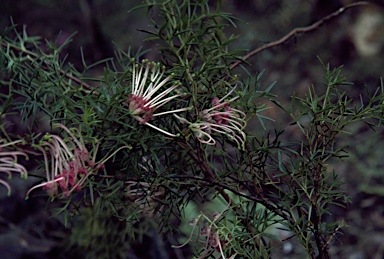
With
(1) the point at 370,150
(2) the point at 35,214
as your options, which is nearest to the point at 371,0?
(1) the point at 370,150

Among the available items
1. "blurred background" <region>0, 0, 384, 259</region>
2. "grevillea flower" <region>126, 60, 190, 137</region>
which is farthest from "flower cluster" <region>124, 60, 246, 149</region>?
"blurred background" <region>0, 0, 384, 259</region>

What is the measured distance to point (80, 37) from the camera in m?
2.26

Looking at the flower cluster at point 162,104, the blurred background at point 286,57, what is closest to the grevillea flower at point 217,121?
the flower cluster at point 162,104

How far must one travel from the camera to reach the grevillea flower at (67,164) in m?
0.46

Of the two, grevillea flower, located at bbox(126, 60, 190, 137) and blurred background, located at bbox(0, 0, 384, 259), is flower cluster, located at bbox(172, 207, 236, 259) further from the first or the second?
blurred background, located at bbox(0, 0, 384, 259)

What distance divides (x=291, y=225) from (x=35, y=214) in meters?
0.80

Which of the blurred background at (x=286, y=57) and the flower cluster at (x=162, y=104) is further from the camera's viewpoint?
the blurred background at (x=286, y=57)

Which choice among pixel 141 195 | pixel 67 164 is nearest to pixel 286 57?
pixel 141 195

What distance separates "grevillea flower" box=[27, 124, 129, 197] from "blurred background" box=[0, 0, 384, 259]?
594 mm

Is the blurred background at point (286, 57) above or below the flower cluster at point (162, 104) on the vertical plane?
above

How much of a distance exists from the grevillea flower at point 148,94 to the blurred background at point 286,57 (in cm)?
61

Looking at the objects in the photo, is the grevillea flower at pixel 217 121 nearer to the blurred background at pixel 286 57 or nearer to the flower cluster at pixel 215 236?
the flower cluster at pixel 215 236

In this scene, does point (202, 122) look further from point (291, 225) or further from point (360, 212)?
point (360, 212)

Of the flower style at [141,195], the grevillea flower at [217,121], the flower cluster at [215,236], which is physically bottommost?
the flower cluster at [215,236]
